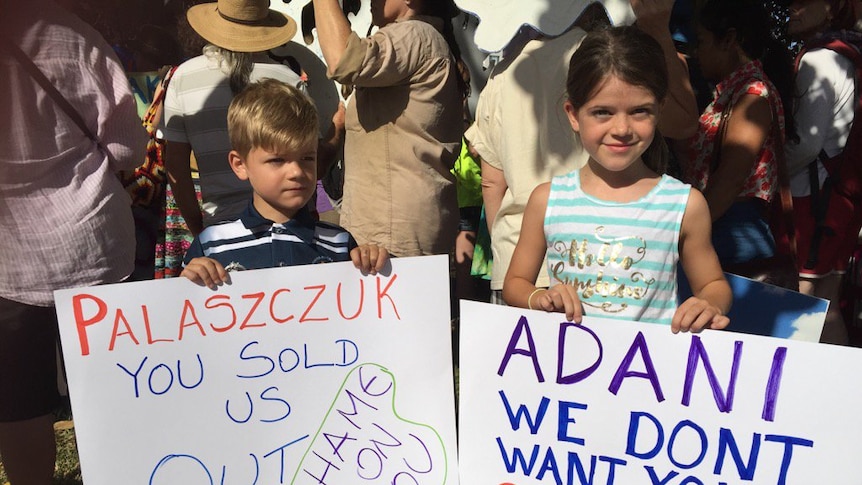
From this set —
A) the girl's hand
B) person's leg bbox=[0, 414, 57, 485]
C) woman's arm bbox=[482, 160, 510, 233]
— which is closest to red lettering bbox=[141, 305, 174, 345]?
person's leg bbox=[0, 414, 57, 485]

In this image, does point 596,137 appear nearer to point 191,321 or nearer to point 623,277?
point 623,277

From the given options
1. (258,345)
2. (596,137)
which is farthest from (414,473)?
(596,137)

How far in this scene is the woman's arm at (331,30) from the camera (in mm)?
2395

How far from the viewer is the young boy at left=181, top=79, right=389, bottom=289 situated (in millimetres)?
1967

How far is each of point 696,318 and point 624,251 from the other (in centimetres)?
30

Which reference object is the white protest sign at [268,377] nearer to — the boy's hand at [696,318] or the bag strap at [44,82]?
the boy's hand at [696,318]

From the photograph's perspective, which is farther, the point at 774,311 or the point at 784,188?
the point at 784,188

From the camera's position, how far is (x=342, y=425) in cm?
179

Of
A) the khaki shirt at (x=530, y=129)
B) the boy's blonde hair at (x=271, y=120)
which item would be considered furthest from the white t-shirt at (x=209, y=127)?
the khaki shirt at (x=530, y=129)

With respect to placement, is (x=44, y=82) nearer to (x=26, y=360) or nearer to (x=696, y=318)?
(x=26, y=360)

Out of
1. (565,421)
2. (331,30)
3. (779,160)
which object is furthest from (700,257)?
(331,30)

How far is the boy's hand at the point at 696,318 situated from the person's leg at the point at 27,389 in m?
1.80

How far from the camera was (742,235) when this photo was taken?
2.61 m

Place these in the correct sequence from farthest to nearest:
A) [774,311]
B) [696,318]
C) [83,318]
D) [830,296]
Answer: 1. [830,296]
2. [774,311]
3. [83,318]
4. [696,318]
